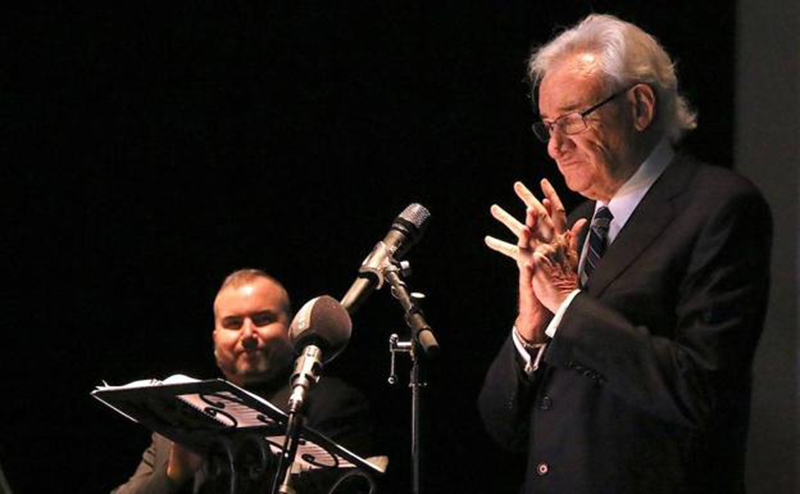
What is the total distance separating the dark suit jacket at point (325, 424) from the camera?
3.87 metres

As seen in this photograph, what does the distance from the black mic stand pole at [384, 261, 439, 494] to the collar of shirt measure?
444 mm

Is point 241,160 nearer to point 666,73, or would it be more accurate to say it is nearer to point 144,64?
point 144,64

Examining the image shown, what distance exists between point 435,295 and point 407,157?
1.60 ft

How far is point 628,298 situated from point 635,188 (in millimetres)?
283

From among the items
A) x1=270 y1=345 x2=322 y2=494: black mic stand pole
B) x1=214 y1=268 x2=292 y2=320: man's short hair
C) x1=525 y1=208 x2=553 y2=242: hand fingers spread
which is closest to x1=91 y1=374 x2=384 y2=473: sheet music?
x1=270 y1=345 x2=322 y2=494: black mic stand pole

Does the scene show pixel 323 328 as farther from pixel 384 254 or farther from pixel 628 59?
pixel 628 59

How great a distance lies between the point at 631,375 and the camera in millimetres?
2334

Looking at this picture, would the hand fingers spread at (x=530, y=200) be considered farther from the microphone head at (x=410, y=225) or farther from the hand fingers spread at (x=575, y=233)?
the microphone head at (x=410, y=225)

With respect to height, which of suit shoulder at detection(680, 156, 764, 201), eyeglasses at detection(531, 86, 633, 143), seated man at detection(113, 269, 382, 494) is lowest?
seated man at detection(113, 269, 382, 494)

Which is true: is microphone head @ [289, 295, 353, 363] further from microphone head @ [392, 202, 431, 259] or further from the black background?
the black background

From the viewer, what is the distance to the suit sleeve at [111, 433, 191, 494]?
3.87 m

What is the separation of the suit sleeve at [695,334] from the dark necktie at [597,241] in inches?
8.4

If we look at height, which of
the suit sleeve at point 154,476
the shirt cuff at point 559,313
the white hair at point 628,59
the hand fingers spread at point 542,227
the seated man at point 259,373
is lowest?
the suit sleeve at point 154,476

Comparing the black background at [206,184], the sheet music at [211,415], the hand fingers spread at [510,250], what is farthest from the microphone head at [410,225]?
the black background at [206,184]
